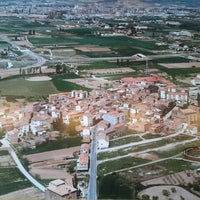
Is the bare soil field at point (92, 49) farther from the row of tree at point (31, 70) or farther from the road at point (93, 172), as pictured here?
the road at point (93, 172)

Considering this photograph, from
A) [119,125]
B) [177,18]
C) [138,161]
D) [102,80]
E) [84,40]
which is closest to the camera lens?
[138,161]

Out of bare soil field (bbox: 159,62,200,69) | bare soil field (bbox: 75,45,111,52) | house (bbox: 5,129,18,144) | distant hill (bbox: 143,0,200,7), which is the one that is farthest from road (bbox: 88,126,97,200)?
distant hill (bbox: 143,0,200,7)

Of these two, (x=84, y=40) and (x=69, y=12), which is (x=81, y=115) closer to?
(x=84, y=40)

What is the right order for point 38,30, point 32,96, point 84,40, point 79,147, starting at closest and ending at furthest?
point 79,147 → point 32,96 → point 84,40 → point 38,30

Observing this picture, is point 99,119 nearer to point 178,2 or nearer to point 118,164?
point 118,164

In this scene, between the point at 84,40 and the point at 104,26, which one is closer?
the point at 84,40

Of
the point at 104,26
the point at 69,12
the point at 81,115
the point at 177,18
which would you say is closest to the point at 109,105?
the point at 81,115

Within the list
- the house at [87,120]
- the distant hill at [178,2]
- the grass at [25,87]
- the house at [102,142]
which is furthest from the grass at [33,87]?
the distant hill at [178,2]

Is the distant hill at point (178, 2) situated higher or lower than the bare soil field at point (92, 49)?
higher
